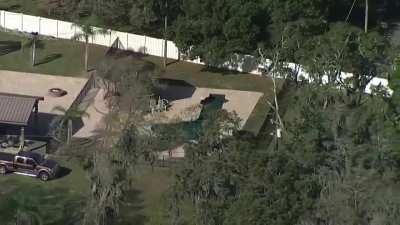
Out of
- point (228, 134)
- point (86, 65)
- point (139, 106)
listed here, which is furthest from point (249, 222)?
point (86, 65)

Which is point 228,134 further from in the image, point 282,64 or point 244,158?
point 282,64

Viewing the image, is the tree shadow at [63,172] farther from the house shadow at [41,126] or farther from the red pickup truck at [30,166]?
the house shadow at [41,126]

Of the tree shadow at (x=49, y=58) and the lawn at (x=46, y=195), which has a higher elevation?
the tree shadow at (x=49, y=58)

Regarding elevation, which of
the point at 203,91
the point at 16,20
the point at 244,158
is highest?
the point at 16,20

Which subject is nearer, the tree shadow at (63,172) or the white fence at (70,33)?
the tree shadow at (63,172)

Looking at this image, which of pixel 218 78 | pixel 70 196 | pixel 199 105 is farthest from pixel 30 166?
pixel 218 78

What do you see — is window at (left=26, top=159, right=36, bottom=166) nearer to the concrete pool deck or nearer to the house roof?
the house roof

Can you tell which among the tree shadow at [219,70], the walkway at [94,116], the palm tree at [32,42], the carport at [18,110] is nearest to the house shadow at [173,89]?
the tree shadow at [219,70]
